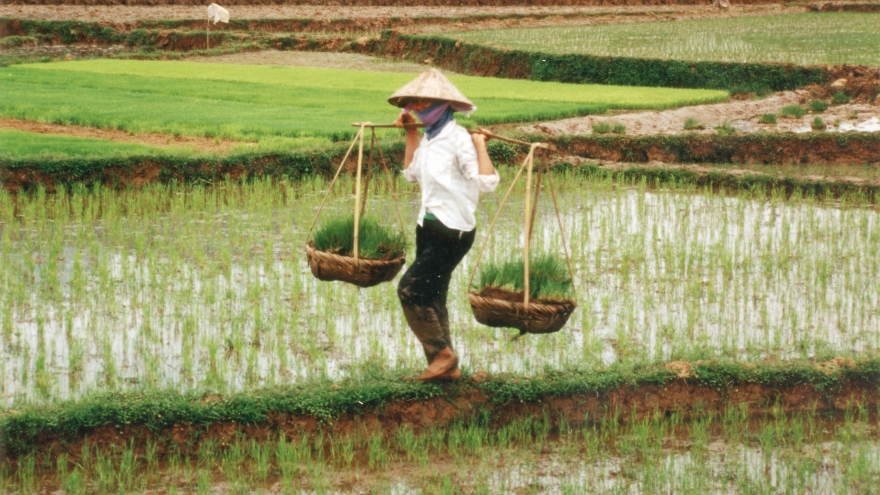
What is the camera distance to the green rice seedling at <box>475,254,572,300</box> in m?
3.75

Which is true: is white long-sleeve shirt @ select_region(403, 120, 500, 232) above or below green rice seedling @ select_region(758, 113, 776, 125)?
above

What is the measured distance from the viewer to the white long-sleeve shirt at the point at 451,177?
3.70 meters

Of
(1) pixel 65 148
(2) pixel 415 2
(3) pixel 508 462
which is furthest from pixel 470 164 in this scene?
(2) pixel 415 2

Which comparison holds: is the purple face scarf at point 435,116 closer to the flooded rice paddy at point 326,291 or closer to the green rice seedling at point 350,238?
the green rice seedling at point 350,238

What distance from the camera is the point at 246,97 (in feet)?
40.8

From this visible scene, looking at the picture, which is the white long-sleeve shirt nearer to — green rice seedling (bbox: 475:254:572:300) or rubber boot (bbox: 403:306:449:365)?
green rice seedling (bbox: 475:254:572:300)

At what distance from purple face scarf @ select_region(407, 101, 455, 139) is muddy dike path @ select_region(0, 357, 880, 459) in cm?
89

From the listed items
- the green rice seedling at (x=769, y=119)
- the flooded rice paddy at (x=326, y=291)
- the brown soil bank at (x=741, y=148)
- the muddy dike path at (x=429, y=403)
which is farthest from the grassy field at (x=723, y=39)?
the muddy dike path at (x=429, y=403)

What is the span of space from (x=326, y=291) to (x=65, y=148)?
3.60 meters

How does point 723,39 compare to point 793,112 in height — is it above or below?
above

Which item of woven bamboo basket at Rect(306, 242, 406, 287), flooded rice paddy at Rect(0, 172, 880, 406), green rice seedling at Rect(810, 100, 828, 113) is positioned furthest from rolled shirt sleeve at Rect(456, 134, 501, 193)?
green rice seedling at Rect(810, 100, 828, 113)

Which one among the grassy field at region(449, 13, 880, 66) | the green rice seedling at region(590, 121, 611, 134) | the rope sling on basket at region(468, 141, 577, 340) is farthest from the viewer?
the grassy field at region(449, 13, 880, 66)

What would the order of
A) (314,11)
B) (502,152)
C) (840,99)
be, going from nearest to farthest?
(502,152) → (840,99) → (314,11)

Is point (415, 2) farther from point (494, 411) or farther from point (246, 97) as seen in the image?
point (494, 411)
